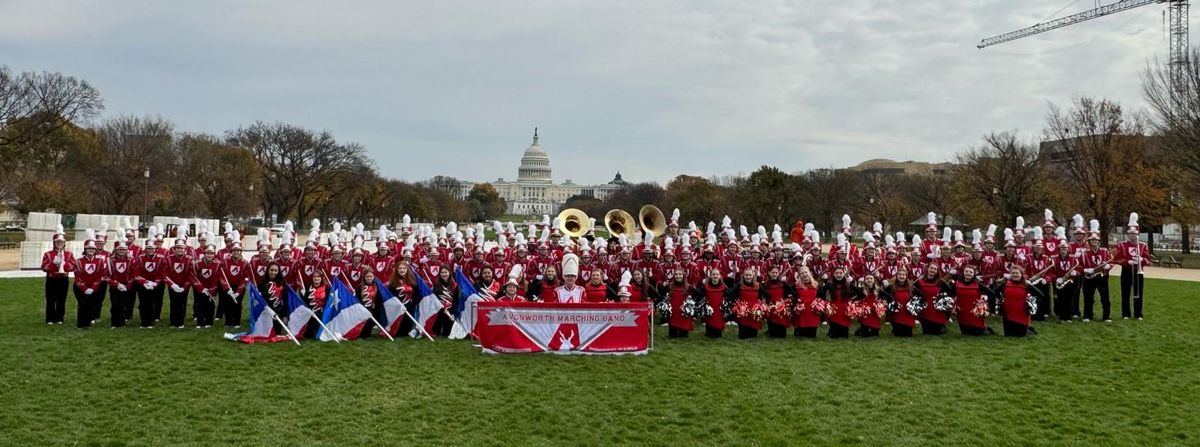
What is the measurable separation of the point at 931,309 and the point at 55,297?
14.1 m

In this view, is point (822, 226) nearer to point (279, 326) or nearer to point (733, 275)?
point (733, 275)

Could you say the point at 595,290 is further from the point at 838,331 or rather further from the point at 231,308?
the point at 231,308

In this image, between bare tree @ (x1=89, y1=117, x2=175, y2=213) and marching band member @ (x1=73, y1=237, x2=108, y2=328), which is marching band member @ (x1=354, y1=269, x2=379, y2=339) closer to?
marching band member @ (x1=73, y1=237, x2=108, y2=328)

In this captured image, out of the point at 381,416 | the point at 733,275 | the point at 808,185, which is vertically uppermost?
the point at 808,185

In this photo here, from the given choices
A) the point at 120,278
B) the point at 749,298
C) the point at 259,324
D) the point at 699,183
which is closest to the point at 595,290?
the point at 749,298

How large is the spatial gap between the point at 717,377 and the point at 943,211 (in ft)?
175

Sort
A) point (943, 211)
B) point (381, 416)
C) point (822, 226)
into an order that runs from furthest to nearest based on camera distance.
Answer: point (822, 226) < point (943, 211) < point (381, 416)

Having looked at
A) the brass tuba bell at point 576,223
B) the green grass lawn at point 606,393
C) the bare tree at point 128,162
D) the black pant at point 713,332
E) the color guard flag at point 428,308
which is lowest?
the green grass lawn at point 606,393

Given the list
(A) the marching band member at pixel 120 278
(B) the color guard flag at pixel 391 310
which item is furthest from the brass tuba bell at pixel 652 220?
(A) the marching band member at pixel 120 278

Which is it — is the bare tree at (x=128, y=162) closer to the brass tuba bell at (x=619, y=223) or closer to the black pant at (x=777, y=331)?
the brass tuba bell at (x=619, y=223)

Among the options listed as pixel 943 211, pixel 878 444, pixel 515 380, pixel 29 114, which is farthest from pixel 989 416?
pixel 943 211

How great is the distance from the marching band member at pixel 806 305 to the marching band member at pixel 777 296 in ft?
0.46

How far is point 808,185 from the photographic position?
61781mm

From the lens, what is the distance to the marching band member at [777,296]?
11711 millimetres
